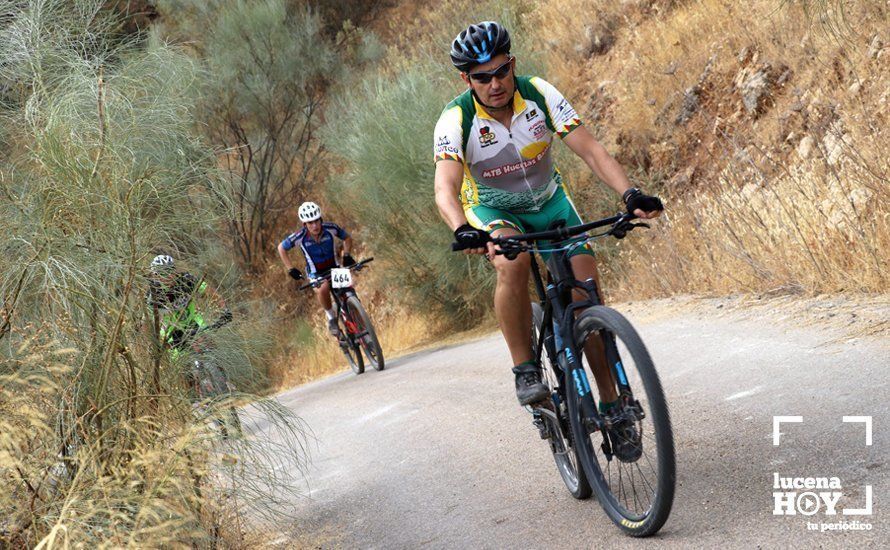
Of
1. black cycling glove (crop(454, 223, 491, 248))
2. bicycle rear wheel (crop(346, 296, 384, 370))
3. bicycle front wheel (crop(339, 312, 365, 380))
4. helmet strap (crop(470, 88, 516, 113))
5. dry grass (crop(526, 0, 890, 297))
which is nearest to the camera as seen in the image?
black cycling glove (crop(454, 223, 491, 248))

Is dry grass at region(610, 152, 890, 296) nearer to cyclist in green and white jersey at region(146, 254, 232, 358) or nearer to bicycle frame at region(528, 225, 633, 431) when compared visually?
bicycle frame at region(528, 225, 633, 431)

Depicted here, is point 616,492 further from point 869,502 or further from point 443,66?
point 443,66

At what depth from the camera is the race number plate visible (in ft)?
48.6

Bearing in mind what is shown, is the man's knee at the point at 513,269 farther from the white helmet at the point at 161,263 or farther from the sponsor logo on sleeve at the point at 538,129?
the white helmet at the point at 161,263

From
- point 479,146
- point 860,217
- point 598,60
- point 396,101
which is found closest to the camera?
point 479,146

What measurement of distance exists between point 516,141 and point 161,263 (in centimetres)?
203

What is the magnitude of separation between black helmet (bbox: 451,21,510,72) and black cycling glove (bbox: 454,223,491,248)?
1127 millimetres

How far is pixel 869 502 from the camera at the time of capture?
13.7 feet

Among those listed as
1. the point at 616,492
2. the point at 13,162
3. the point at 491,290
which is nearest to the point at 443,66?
the point at 491,290

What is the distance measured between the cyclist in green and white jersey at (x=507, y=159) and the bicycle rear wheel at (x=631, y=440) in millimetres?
526

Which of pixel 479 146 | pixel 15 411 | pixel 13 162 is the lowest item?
pixel 15 411

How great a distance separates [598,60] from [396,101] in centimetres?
634

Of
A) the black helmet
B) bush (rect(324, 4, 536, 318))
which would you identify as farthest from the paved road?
bush (rect(324, 4, 536, 318))

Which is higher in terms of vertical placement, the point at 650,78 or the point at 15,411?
the point at 650,78
